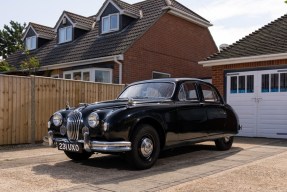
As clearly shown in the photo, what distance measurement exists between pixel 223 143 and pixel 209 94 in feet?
4.07

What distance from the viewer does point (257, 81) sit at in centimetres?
1226

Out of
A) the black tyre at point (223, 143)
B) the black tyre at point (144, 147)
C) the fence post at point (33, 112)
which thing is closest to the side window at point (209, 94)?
the black tyre at point (223, 143)

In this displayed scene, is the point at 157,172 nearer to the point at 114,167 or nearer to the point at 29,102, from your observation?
the point at 114,167

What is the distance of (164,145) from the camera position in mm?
6645

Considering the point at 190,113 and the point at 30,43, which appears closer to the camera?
the point at 190,113

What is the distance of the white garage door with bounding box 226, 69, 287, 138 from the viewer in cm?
1166

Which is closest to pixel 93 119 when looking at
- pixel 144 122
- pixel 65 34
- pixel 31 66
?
pixel 144 122

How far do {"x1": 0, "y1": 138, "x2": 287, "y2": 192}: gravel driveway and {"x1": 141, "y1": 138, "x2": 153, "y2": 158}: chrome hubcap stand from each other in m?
0.29

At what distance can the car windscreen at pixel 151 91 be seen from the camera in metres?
7.20

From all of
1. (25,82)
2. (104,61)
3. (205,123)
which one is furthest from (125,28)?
(205,123)

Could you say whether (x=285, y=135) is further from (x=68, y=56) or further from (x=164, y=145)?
(x=68, y=56)

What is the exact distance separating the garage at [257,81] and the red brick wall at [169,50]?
175 inches

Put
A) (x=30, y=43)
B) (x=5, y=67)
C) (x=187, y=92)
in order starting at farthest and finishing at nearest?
(x=30, y=43) < (x=5, y=67) < (x=187, y=92)

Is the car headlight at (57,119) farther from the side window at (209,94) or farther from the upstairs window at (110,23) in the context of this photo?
the upstairs window at (110,23)
